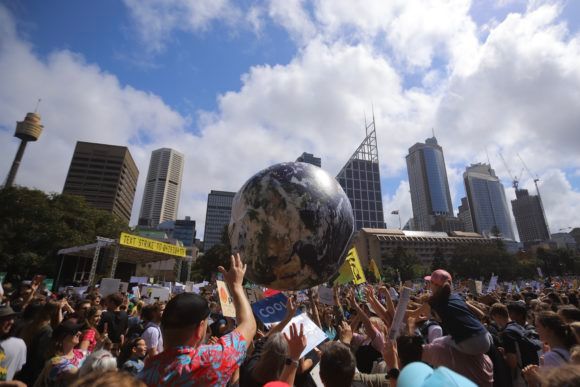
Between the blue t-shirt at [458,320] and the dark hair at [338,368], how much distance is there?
1.41 meters

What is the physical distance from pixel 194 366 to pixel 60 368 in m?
2.45

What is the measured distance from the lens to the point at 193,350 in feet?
6.34

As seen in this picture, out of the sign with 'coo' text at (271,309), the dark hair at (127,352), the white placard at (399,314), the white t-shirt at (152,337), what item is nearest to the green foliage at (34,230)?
the white t-shirt at (152,337)

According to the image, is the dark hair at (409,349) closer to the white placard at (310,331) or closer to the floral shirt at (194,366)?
the white placard at (310,331)

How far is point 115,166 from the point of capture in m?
135

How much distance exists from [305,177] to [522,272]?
321 ft

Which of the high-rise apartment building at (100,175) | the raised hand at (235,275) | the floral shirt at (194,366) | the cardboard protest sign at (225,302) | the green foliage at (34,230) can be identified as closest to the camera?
the floral shirt at (194,366)

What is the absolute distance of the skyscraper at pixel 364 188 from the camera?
435 feet

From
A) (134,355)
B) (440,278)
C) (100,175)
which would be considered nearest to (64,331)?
(134,355)

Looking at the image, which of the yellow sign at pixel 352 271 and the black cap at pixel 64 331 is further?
the yellow sign at pixel 352 271

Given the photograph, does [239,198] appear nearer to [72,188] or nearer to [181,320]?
[181,320]

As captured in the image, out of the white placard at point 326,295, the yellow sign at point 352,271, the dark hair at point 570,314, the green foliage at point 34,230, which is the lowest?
the dark hair at point 570,314

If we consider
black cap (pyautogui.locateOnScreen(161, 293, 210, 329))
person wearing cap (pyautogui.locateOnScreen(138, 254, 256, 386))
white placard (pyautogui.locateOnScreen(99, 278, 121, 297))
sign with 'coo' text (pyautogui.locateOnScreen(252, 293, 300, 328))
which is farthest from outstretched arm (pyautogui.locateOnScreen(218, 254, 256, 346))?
white placard (pyautogui.locateOnScreen(99, 278, 121, 297))

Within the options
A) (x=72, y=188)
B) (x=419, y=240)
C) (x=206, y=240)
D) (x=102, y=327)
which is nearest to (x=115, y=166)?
(x=72, y=188)
